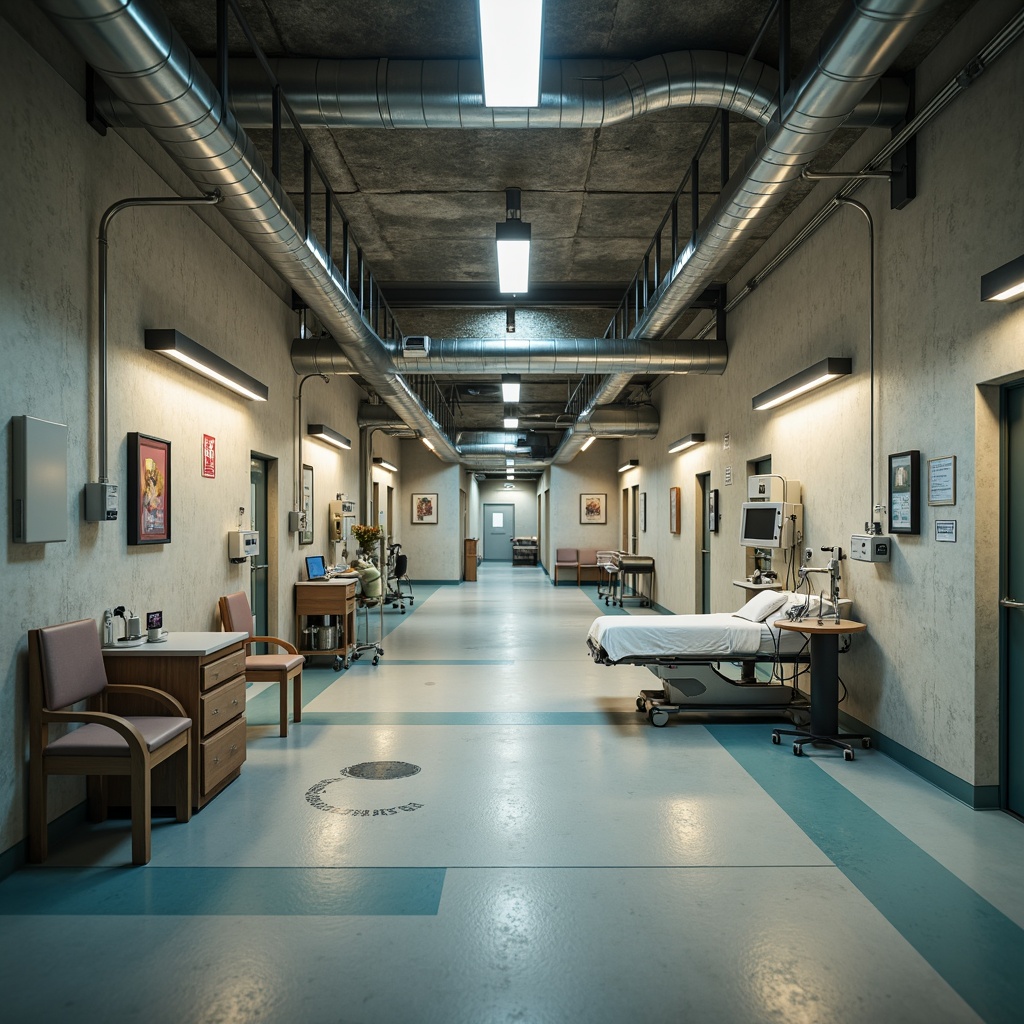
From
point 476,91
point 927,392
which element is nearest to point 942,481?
point 927,392

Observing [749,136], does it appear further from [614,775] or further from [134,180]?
[614,775]

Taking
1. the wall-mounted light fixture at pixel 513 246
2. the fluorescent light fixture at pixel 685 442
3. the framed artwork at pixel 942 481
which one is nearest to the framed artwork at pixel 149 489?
the wall-mounted light fixture at pixel 513 246

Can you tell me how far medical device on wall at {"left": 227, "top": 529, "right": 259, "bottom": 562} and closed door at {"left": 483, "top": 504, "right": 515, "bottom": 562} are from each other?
21899 millimetres

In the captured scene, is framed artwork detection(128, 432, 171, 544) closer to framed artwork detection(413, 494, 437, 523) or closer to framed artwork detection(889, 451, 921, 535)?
framed artwork detection(889, 451, 921, 535)

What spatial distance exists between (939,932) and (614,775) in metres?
1.85

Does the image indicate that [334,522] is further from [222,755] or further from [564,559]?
[564,559]

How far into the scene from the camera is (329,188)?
17.4 ft

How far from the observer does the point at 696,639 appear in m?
5.25

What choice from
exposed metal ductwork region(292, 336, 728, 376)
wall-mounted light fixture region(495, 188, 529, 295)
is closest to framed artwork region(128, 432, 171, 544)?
wall-mounted light fixture region(495, 188, 529, 295)

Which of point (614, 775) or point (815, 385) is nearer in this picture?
point (614, 775)

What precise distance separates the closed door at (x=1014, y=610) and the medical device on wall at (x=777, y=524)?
2.18m

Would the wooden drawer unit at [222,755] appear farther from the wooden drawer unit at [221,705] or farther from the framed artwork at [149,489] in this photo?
the framed artwork at [149,489]

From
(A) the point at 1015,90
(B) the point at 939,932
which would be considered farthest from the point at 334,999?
(A) the point at 1015,90

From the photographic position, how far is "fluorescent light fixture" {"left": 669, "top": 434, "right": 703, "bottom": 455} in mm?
8891
